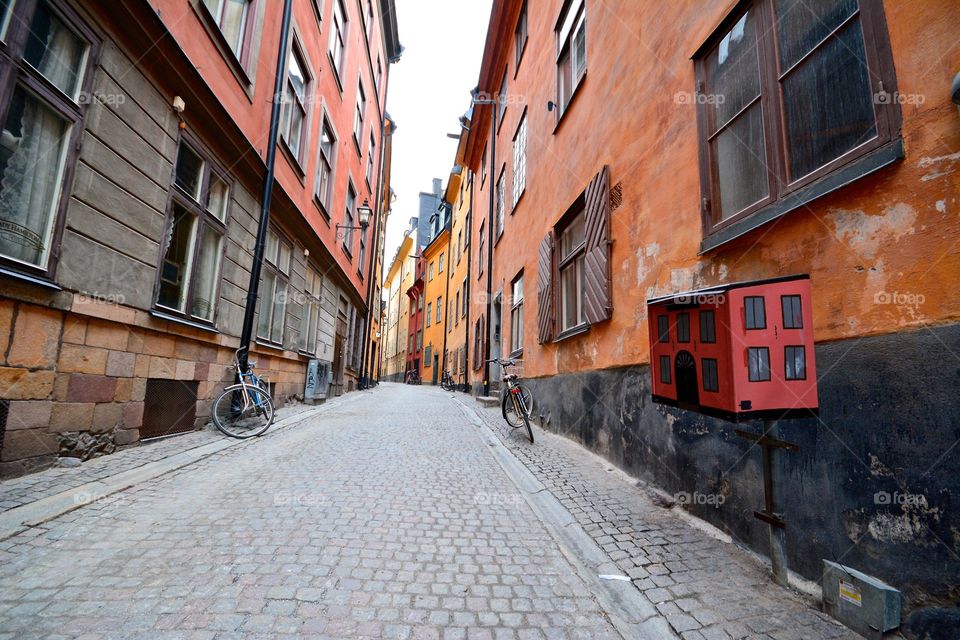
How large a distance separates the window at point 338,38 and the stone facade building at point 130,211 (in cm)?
321

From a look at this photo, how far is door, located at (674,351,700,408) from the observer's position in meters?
2.51

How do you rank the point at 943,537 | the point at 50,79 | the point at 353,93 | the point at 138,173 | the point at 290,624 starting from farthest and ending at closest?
the point at 353,93 < the point at 138,173 < the point at 50,79 < the point at 290,624 < the point at 943,537

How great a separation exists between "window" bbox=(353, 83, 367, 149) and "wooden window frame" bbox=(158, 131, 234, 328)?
386 inches

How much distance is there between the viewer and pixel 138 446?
4.91m

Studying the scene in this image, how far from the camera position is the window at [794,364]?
2.17 meters

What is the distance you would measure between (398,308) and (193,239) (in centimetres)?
4051

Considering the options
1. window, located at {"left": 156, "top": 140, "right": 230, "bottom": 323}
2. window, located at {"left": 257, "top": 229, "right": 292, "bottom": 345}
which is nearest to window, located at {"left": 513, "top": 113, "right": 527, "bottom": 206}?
window, located at {"left": 257, "top": 229, "right": 292, "bottom": 345}

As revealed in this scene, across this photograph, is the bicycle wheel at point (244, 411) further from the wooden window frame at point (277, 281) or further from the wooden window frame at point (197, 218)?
the wooden window frame at point (277, 281)

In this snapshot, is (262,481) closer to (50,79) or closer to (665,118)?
(50,79)

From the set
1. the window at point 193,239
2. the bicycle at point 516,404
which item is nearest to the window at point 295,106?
the window at point 193,239

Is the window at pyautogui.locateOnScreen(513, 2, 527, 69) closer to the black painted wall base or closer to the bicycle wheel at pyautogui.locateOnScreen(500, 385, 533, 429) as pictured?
the bicycle wheel at pyautogui.locateOnScreen(500, 385, 533, 429)

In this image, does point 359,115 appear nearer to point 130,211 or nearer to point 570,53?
point 570,53

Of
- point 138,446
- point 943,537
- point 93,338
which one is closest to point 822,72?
point 943,537

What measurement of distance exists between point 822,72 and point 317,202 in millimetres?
11263
